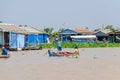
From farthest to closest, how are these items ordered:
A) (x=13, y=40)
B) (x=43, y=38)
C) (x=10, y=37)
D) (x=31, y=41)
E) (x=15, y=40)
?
(x=43, y=38), (x=31, y=41), (x=15, y=40), (x=13, y=40), (x=10, y=37)

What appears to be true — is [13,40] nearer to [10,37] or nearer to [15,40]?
[15,40]

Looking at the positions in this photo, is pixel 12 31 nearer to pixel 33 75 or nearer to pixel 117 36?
pixel 33 75

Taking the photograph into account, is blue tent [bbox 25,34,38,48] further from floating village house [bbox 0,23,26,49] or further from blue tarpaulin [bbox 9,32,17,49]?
blue tarpaulin [bbox 9,32,17,49]

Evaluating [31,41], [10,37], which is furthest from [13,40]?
[31,41]

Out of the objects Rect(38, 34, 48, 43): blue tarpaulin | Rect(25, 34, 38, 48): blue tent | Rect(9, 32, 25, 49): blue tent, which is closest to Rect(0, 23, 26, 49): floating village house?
Rect(9, 32, 25, 49): blue tent

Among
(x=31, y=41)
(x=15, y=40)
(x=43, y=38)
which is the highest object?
(x=43, y=38)

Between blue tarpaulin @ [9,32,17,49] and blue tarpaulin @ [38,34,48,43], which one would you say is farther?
A: blue tarpaulin @ [38,34,48,43]

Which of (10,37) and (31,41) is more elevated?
(10,37)

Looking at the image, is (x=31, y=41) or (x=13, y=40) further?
(x=31, y=41)

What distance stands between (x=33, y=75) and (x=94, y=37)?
154 feet

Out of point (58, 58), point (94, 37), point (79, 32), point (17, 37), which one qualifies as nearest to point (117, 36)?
point (94, 37)

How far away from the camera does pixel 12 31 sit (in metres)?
32.6

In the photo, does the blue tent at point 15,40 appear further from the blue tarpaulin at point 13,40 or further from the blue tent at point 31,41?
the blue tent at point 31,41

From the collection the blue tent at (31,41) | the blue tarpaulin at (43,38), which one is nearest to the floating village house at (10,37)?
the blue tent at (31,41)
